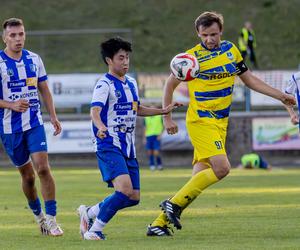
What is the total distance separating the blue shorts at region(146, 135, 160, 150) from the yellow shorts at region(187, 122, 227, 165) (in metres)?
17.3

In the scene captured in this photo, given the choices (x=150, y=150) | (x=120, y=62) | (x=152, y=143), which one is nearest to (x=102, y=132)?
(x=120, y=62)

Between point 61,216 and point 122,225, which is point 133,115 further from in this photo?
point 61,216

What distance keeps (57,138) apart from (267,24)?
14283 millimetres

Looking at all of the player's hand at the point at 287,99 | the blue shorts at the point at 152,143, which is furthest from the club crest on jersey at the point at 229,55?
the blue shorts at the point at 152,143

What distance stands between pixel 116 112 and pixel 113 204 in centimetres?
93

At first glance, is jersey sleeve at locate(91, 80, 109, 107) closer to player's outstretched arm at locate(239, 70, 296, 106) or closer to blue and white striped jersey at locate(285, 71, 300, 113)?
player's outstretched arm at locate(239, 70, 296, 106)

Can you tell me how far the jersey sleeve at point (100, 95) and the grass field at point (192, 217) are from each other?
4.49 ft

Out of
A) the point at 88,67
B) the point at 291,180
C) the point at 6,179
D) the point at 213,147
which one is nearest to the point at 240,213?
the point at 213,147

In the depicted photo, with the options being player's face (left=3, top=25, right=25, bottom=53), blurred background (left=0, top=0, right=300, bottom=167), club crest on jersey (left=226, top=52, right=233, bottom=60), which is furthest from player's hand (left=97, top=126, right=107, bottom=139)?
blurred background (left=0, top=0, right=300, bottom=167)

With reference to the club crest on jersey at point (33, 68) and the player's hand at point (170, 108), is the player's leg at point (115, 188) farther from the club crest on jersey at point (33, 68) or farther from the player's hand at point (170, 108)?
the club crest on jersey at point (33, 68)

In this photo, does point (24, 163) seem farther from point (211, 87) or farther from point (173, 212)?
point (211, 87)

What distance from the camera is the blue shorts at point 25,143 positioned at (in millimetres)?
10500

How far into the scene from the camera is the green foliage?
3856 centimetres

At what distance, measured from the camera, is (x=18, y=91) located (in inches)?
416
